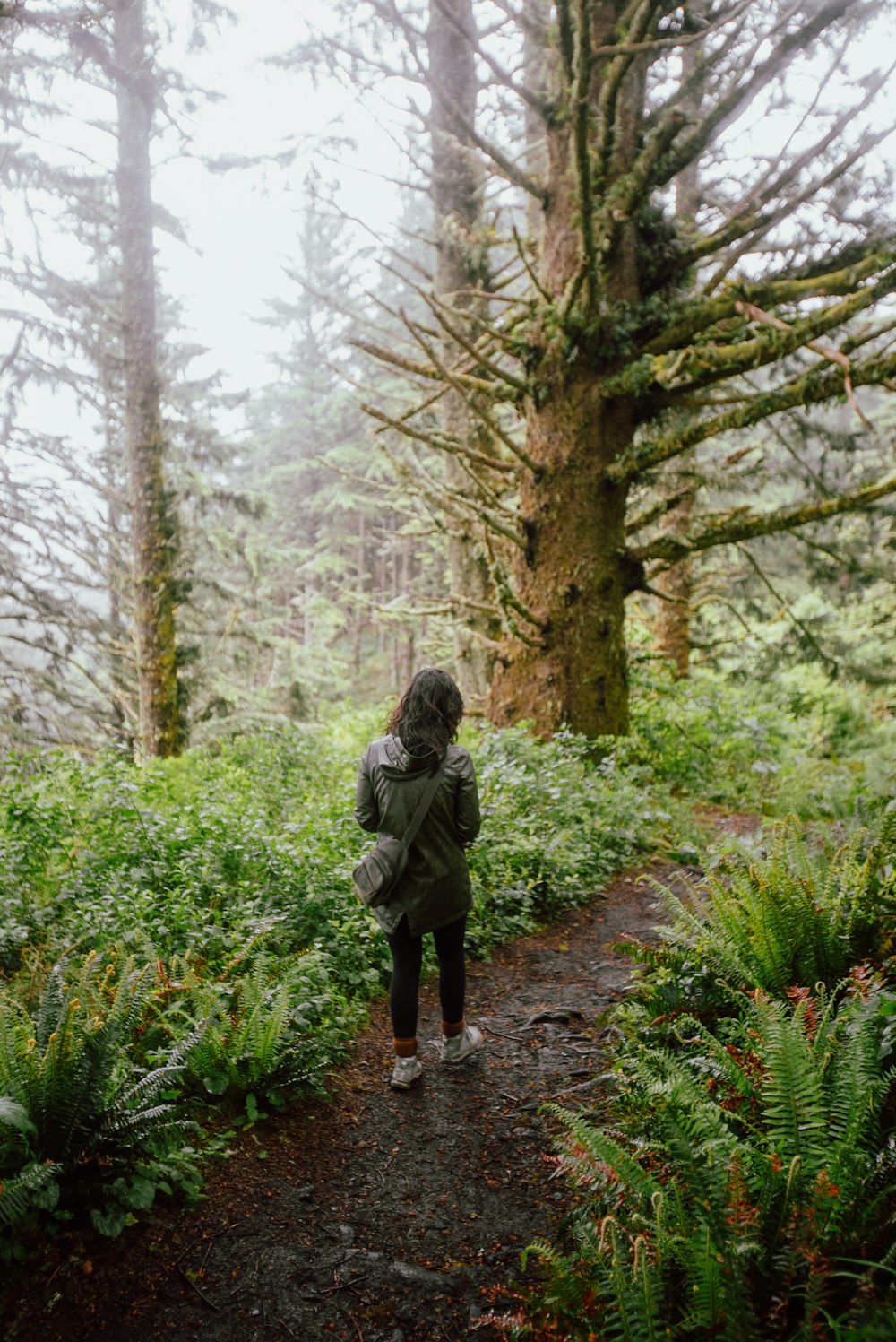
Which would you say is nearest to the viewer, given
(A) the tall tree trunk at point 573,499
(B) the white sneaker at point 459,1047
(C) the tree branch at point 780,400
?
(B) the white sneaker at point 459,1047

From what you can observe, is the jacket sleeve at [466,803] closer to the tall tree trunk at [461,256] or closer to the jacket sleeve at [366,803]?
the jacket sleeve at [366,803]

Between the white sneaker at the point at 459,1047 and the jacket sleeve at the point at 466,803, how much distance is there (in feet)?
4.04

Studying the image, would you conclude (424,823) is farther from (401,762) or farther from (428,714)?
(428,714)

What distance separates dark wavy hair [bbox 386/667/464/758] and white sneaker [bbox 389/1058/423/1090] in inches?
66.3

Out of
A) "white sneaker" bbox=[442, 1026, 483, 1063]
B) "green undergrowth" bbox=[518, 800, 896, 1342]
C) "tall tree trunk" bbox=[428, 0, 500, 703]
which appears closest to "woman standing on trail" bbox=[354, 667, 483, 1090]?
"white sneaker" bbox=[442, 1026, 483, 1063]

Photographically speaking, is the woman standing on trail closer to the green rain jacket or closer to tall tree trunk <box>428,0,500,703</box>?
the green rain jacket

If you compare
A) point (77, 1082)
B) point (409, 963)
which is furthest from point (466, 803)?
point (77, 1082)

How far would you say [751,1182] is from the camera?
2424mm

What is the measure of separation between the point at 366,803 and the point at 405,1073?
1.47m

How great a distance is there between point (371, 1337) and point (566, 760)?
5544 mm

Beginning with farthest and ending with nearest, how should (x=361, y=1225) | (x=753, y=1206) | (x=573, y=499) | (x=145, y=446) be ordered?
(x=145, y=446)
(x=573, y=499)
(x=361, y=1225)
(x=753, y=1206)

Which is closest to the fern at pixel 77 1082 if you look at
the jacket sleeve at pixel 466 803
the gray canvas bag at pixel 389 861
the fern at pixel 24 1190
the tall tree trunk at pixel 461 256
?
the fern at pixel 24 1190

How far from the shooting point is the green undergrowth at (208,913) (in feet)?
9.59

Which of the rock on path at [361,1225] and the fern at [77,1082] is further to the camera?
the fern at [77,1082]
